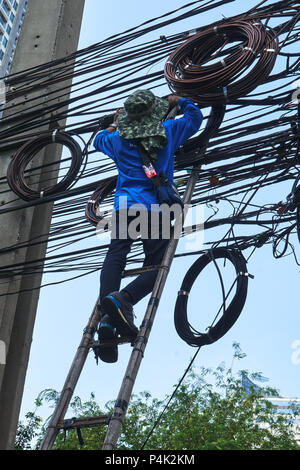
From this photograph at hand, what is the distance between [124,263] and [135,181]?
585 mm

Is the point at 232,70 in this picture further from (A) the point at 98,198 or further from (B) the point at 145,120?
(A) the point at 98,198

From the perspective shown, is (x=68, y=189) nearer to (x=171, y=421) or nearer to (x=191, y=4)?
(x=191, y=4)

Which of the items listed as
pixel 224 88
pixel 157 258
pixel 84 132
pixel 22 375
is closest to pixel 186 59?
pixel 224 88

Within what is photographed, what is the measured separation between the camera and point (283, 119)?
572cm

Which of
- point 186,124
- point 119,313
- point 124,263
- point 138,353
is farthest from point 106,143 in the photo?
point 138,353

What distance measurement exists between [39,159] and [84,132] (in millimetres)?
551

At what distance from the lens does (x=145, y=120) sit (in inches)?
→ 195

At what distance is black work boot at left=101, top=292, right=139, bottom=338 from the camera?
420 centimetres

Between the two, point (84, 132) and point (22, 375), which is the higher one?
point (84, 132)

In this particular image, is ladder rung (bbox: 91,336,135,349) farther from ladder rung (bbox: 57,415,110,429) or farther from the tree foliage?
the tree foliage

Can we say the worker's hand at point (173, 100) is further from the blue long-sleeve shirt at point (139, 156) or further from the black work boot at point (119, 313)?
the black work boot at point (119, 313)

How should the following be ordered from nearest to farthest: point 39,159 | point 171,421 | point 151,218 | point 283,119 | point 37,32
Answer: point 151,218 < point 283,119 < point 39,159 < point 37,32 < point 171,421

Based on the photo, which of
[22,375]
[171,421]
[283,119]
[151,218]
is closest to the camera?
[151,218]
